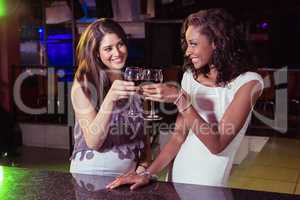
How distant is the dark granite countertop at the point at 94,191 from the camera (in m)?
1.07

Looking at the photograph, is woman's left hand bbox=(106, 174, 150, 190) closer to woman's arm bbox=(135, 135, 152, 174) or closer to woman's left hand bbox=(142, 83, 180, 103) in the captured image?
woman's left hand bbox=(142, 83, 180, 103)

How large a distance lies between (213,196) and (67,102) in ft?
12.3

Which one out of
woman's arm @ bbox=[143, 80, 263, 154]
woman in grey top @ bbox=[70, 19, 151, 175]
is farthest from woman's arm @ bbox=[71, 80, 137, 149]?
woman's arm @ bbox=[143, 80, 263, 154]

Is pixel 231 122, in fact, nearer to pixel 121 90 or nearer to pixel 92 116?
pixel 121 90

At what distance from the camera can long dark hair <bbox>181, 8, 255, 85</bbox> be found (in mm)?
1441

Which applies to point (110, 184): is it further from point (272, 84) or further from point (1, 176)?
point (272, 84)

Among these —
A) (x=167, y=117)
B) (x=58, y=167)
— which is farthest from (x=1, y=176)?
(x=58, y=167)

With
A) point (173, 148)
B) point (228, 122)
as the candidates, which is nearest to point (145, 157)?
point (173, 148)

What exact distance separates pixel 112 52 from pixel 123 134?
0.99 ft

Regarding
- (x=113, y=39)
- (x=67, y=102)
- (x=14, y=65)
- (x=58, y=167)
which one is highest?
(x=113, y=39)

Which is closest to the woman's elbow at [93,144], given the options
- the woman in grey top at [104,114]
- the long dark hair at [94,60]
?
the woman in grey top at [104,114]

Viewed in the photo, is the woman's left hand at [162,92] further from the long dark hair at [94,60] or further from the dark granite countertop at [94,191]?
the long dark hair at [94,60]

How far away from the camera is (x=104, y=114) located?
144 cm

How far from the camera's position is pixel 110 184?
1164mm
